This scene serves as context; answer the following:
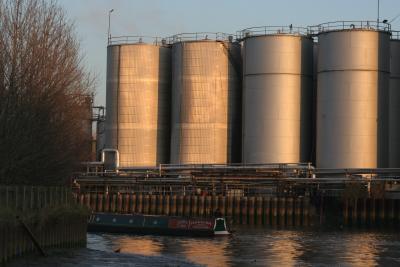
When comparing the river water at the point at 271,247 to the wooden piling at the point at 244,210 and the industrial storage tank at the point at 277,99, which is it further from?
the industrial storage tank at the point at 277,99

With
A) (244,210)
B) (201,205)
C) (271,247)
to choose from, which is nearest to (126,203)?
(201,205)

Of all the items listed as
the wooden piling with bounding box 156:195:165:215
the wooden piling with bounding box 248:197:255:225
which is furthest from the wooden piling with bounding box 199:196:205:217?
the wooden piling with bounding box 248:197:255:225

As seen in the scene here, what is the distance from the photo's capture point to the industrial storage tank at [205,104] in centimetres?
8350

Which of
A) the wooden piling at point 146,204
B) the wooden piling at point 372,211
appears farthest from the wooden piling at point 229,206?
the wooden piling at point 372,211

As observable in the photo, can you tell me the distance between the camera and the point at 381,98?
256ft

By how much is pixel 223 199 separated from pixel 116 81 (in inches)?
860

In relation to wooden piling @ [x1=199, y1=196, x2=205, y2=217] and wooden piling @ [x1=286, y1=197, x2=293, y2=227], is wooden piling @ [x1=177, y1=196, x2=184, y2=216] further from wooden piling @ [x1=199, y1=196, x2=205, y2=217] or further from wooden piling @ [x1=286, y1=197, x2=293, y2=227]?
wooden piling @ [x1=286, y1=197, x2=293, y2=227]

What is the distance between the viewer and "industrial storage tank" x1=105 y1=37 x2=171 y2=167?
87312 millimetres

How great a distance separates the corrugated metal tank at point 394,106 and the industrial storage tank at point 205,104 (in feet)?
48.8

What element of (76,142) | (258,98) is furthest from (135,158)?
(76,142)

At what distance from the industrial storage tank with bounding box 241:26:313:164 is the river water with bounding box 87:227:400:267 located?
18159mm

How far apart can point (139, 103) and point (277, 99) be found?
Answer: 51.0 ft

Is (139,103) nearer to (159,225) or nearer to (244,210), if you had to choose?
(244,210)

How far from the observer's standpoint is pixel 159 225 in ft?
191
